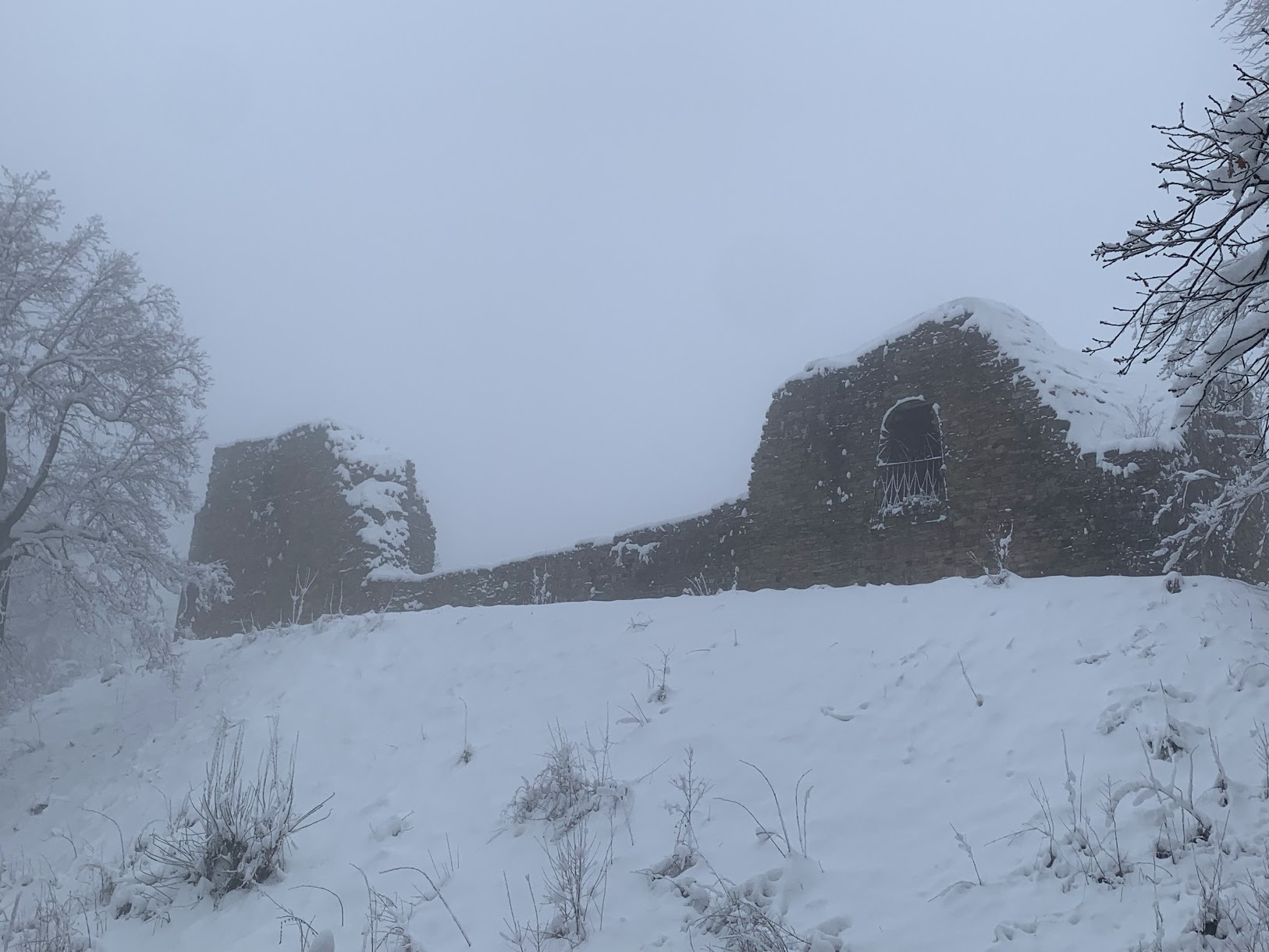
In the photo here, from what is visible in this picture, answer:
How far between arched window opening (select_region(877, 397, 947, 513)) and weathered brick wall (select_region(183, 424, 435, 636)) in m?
10.0

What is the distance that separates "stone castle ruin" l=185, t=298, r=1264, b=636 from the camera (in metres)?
8.04

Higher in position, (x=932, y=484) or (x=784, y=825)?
(x=932, y=484)

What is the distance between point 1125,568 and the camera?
7.70 m

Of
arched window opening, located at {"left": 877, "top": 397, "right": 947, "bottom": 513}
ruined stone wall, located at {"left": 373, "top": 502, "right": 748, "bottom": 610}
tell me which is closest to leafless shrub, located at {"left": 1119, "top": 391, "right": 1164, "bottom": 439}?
arched window opening, located at {"left": 877, "top": 397, "right": 947, "bottom": 513}

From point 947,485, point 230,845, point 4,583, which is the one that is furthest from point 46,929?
point 947,485

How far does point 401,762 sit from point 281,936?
1.95 m

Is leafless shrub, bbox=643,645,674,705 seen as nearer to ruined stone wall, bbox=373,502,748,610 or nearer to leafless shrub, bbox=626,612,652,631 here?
leafless shrub, bbox=626,612,652,631

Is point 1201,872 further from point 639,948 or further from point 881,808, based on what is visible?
point 639,948

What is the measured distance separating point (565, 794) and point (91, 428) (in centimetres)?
1070

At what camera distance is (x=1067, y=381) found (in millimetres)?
8688

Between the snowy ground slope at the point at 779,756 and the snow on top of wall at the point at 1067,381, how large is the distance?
2.09 metres

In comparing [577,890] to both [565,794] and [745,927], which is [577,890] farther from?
[565,794]

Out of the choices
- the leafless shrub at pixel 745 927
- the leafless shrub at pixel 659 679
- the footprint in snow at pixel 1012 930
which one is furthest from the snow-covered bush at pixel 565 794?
the footprint in snow at pixel 1012 930

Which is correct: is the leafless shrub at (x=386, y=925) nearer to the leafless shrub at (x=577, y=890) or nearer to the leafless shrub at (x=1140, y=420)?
the leafless shrub at (x=577, y=890)
